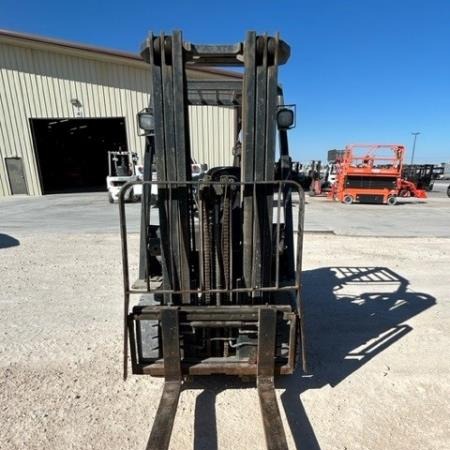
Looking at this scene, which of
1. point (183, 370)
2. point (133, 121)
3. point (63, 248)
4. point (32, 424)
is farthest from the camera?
point (133, 121)

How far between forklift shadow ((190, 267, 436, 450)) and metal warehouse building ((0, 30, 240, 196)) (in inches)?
567

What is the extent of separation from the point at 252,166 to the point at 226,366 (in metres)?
1.57

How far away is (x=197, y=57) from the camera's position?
2.42 meters

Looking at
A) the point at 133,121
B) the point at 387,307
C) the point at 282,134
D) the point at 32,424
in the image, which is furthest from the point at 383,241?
the point at 133,121

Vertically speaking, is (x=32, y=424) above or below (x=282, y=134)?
below

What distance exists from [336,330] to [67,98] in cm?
1887

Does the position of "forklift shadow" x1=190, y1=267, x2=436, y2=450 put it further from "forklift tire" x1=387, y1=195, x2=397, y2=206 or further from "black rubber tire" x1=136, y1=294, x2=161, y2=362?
"forklift tire" x1=387, y1=195, x2=397, y2=206

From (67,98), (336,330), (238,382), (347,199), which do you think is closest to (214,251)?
(238,382)

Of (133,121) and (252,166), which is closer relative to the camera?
(252,166)

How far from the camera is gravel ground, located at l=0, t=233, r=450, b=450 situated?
233cm

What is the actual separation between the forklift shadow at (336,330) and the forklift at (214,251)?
26 centimetres

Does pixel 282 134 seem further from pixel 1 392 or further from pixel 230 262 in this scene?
pixel 1 392

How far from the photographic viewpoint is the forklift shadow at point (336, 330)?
8.25 feet

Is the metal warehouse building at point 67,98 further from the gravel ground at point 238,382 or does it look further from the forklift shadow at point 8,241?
the gravel ground at point 238,382
